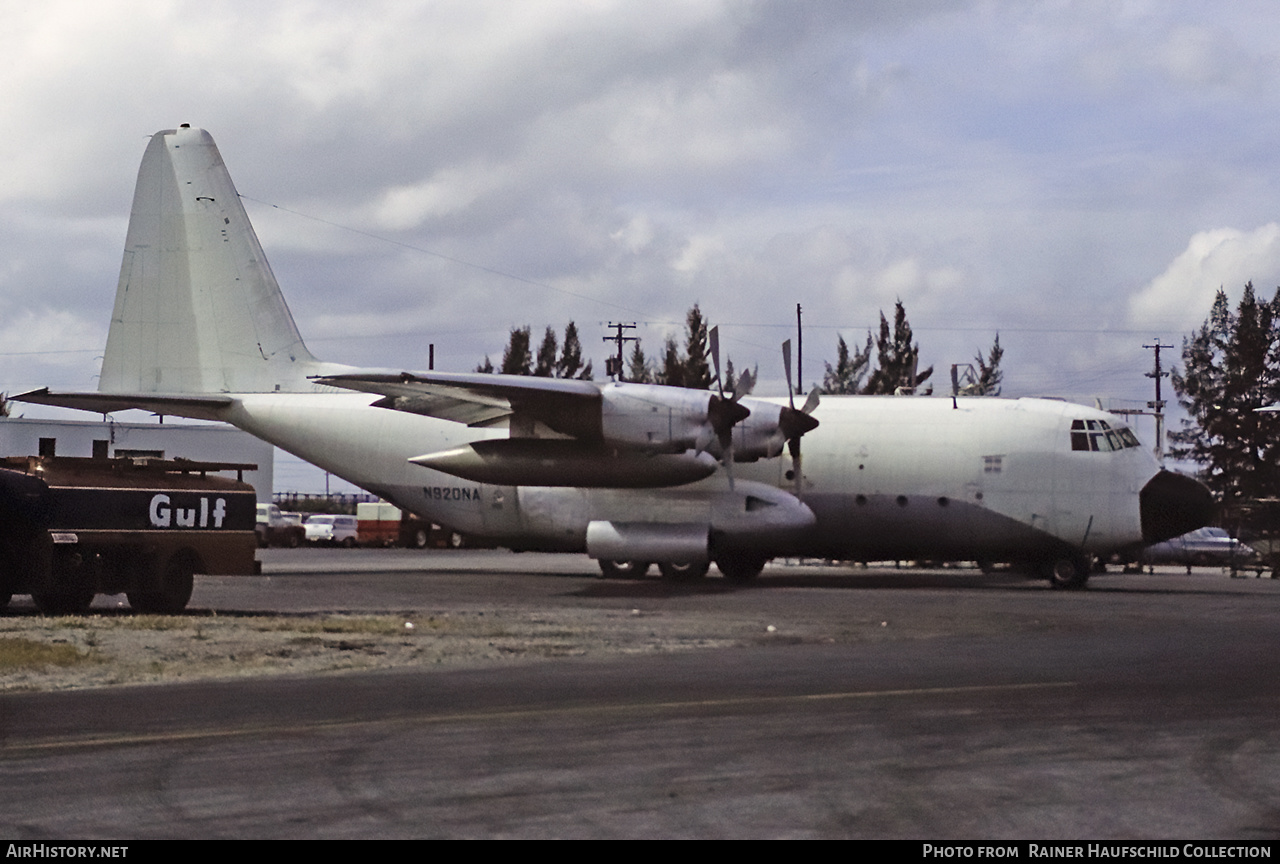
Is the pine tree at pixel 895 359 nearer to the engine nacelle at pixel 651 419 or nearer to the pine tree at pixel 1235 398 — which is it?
the pine tree at pixel 1235 398

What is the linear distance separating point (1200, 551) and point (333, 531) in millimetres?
41423

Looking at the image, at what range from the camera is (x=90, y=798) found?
8.28 meters

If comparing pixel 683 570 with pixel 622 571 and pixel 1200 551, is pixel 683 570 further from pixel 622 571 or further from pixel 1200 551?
pixel 1200 551

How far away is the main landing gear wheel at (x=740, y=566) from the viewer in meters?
35.4

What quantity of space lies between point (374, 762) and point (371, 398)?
28004mm

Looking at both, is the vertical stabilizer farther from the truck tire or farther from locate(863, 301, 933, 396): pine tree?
locate(863, 301, 933, 396): pine tree

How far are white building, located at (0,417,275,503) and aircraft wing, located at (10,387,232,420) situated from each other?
1670 cm

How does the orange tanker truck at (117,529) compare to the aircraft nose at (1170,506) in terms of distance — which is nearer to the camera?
the orange tanker truck at (117,529)

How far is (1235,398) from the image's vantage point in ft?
291

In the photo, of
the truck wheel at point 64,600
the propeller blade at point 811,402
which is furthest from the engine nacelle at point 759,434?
the truck wheel at point 64,600

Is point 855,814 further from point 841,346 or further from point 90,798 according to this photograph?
point 841,346

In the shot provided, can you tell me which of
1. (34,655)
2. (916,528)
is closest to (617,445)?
(916,528)

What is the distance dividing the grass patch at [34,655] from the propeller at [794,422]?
18.0m

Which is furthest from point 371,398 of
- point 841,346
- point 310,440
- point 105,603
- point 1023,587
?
point 841,346
